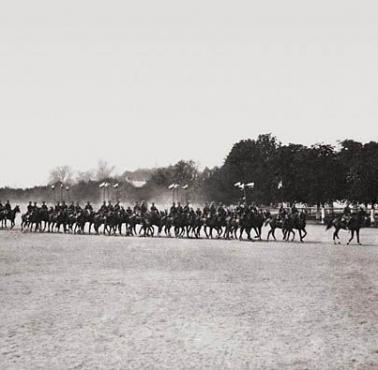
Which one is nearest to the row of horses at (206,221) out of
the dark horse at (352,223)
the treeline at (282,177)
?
the dark horse at (352,223)

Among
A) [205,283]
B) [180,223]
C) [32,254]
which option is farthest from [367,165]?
[205,283]

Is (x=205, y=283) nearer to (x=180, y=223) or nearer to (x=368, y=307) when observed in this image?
(x=368, y=307)

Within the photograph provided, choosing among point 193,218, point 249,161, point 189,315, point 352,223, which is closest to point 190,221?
point 193,218

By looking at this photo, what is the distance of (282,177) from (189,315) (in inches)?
2302

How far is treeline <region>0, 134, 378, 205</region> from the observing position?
58.2m

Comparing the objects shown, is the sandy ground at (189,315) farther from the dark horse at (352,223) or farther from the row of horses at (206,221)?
the row of horses at (206,221)

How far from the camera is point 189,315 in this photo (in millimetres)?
10023

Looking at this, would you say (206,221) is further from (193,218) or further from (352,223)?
(352,223)

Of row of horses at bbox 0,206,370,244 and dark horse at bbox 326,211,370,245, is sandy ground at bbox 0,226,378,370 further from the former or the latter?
row of horses at bbox 0,206,370,244

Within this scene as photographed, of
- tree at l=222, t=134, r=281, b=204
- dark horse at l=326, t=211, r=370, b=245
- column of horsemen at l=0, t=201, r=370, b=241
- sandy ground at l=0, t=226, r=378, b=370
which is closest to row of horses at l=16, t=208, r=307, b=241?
column of horsemen at l=0, t=201, r=370, b=241

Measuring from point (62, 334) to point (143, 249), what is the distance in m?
16.6

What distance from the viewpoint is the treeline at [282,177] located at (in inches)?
2293

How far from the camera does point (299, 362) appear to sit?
7215mm

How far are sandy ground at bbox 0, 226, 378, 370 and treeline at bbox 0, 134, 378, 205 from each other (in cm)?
4093
